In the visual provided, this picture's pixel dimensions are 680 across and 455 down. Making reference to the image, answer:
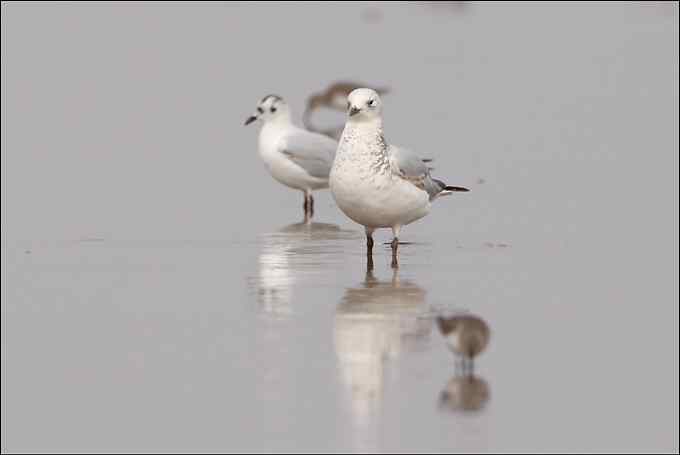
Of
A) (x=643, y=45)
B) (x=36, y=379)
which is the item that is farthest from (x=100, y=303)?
(x=643, y=45)

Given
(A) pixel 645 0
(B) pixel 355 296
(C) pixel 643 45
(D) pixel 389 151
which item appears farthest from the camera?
(A) pixel 645 0

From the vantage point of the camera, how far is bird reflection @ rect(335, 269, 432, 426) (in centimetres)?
1025

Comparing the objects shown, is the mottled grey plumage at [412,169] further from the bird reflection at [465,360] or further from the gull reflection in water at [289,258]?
the bird reflection at [465,360]

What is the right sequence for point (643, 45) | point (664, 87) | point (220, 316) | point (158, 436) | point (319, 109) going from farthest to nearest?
point (643, 45)
point (664, 87)
point (319, 109)
point (220, 316)
point (158, 436)

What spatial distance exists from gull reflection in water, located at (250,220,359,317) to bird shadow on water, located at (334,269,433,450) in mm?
484

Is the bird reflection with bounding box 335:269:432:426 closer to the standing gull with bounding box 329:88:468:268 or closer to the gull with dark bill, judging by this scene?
the gull with dark bill

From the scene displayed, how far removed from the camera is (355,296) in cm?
1340

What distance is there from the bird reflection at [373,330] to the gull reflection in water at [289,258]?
50 cm

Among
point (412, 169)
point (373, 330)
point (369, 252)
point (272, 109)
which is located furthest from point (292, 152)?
point (373, 330)

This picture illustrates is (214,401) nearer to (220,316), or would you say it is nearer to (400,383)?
(400,383)

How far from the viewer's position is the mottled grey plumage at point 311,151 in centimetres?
2064

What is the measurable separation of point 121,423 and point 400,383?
1.68 metres

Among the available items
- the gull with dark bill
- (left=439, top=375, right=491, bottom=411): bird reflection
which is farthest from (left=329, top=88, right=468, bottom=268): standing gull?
(left=439, top=375, right=491, bottom=411): bird reflection

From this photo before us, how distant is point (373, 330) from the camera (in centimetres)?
1189
